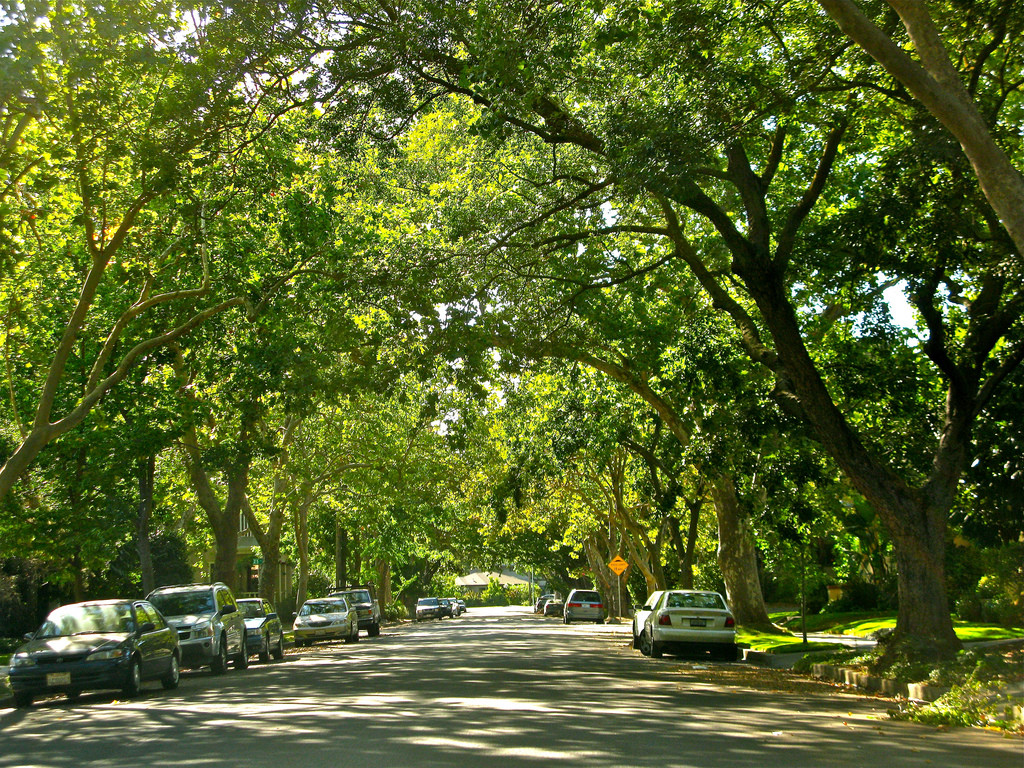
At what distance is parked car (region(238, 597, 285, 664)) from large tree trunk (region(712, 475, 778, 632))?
1207cm

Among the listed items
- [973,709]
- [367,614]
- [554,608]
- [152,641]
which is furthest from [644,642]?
[554,608]

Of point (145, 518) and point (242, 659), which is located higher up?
point (145, 518)

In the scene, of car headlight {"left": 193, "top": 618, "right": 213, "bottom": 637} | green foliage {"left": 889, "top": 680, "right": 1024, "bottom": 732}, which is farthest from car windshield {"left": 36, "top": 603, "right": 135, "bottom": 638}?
green foliage {"left": 889, "top": 680, "right": 1024, "bottom": 732}

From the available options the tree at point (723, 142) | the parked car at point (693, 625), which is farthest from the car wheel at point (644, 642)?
the tree at point (723, 142)

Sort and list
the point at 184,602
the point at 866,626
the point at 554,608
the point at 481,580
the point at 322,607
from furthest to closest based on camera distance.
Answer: the point at 481,580
the point at 554,608
the point at 322,607
the point at 866,626
the point at 184,602

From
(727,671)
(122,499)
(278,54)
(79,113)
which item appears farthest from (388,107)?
(122,499)

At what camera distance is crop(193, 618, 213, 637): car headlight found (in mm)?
18922

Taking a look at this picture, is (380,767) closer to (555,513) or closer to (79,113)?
(79,113)

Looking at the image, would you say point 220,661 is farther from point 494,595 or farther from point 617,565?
point 494,595

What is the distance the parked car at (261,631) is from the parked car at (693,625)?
9249 mm

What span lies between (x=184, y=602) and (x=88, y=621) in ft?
14.9

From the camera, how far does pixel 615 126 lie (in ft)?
43.9

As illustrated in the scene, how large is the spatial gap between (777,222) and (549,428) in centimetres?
1192

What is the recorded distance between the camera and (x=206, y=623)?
62.9 feet
